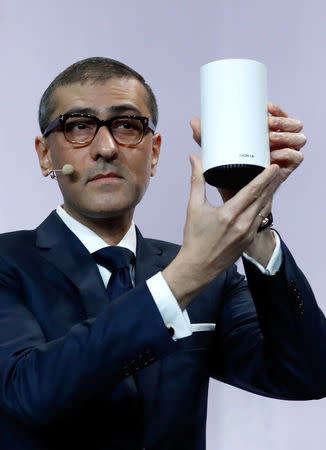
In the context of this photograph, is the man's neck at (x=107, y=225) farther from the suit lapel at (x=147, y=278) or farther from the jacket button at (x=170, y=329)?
the jacket button at (x=170, y=329)

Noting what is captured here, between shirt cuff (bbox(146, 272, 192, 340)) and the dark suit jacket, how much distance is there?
12 mm

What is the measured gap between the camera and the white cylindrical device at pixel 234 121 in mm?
1094

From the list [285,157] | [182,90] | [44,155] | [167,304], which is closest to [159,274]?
[167,304]

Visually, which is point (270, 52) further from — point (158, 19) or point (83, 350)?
point (83, 350)

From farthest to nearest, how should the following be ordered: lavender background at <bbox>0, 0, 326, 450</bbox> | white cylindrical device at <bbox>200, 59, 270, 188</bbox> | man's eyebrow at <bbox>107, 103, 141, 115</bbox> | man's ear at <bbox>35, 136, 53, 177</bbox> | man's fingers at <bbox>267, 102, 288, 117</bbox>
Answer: lavender background at <bbox>0, 0, 326, 450</bbox>
man's ear at <bbox>35, 136, 53, 177</bbox>
man's eyebrow at <bbox>107, 103, 141, 115</bbox>
man's fingers at <bbox>267, 102, 288, 117</bbox>
white cylindrical device at <bbox>200, 59, 270, 188</bbox>

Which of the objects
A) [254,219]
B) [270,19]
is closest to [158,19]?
[270,19]

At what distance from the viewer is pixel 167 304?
3.71ft

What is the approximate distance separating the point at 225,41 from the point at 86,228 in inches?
40.4

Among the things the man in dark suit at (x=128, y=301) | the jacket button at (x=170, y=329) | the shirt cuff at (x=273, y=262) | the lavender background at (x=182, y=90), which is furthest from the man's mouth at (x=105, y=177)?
the lavender background at (x=182, y=90)

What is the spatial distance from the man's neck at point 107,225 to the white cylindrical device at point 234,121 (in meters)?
0.49

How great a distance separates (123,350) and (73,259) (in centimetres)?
41

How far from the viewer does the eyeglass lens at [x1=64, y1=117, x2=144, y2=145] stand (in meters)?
1.54

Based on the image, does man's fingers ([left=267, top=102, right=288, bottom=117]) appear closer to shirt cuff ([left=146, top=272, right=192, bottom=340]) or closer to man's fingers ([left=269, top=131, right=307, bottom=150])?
man's fingers ([left=269, top=131, right=307, bottom=150])

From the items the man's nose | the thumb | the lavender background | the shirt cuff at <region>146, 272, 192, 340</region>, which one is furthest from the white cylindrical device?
the lavender background
